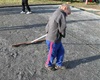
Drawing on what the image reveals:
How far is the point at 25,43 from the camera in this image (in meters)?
6.95

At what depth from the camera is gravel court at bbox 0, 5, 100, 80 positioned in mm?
5273

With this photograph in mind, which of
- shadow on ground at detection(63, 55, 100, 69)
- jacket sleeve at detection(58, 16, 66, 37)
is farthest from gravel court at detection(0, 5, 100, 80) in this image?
jacket sleeve at detection(58, 16, 66, 37)

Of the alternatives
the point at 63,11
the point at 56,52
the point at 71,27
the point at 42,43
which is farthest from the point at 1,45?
the point at 71,27

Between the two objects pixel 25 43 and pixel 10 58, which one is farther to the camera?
pixel 25 43

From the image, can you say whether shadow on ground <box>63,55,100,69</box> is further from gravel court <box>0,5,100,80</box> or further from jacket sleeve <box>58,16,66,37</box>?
jacket sleeve <box>58,16,66,37</box>

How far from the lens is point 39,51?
6.57 m

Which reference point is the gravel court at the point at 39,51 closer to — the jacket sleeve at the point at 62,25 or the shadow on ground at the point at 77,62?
the shadow on ground at the point at 77,62

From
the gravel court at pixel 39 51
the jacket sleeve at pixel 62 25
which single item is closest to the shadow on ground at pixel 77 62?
the gravel court at pixel 39 51

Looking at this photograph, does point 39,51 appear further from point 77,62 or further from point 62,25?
point 62,25

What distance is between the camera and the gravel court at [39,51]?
5.27m

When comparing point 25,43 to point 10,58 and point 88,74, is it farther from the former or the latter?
point 88,74

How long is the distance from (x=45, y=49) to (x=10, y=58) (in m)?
1.27

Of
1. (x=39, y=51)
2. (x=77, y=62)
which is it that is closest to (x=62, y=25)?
(x=77, y=62)

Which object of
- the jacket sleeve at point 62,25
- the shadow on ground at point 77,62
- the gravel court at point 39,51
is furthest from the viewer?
the shadow on ground at point 77,62
